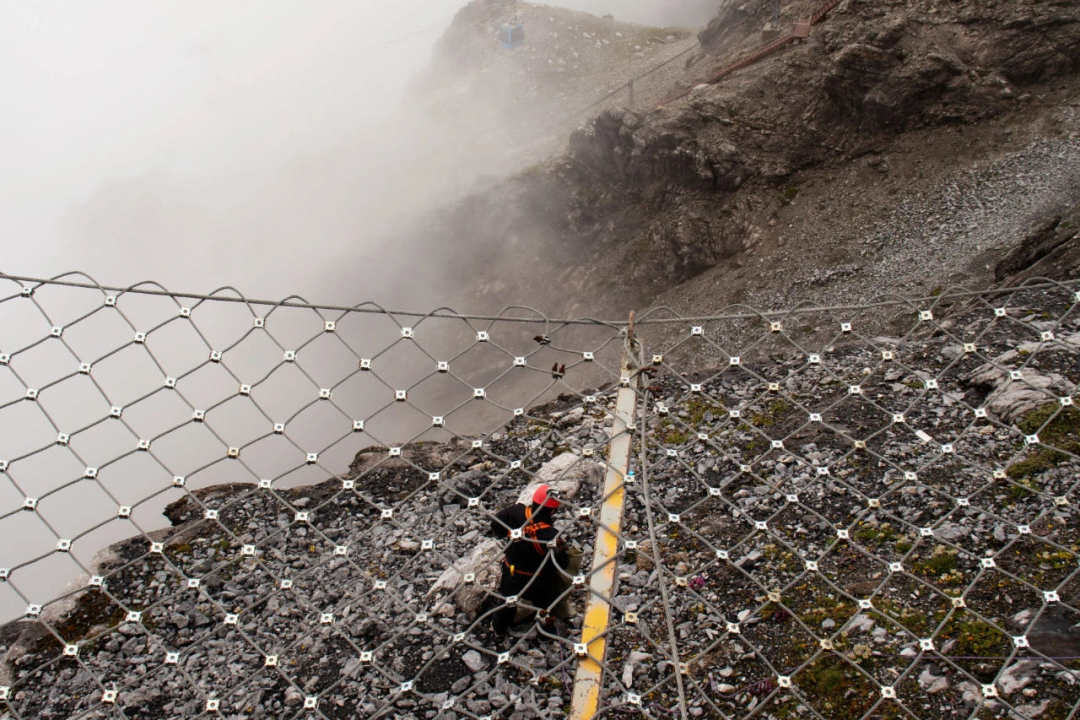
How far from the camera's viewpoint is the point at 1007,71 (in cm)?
1769

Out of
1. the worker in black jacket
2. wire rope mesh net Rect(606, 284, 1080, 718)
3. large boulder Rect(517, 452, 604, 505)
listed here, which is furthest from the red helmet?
large boulder Rect(517, 452, 604, 505)

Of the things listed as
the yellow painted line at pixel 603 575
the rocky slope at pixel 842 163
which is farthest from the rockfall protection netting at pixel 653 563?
the rocky slope at pixel 842 163

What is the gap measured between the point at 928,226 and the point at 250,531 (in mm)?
13916

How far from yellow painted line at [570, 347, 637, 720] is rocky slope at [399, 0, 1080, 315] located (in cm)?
1182

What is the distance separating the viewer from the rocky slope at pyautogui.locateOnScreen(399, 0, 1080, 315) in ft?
51.8

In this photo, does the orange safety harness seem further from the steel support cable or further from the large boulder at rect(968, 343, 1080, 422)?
the large boulder at rect(968, 343, 1080, 422)

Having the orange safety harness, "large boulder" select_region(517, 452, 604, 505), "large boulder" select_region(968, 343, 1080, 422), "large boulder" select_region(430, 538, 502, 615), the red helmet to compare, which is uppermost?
the red helmet

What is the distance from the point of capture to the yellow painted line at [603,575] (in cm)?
372

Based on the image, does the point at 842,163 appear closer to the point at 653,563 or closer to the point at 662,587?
the point at 653,563

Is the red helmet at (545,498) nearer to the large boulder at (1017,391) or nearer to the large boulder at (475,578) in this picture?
the large boulder at (475,578)

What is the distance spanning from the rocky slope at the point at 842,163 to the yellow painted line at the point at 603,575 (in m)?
11.8

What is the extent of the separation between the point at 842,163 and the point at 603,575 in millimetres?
17970

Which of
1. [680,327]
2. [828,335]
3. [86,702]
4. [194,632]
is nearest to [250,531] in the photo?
[194,632]

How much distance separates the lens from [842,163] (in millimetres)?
19422
